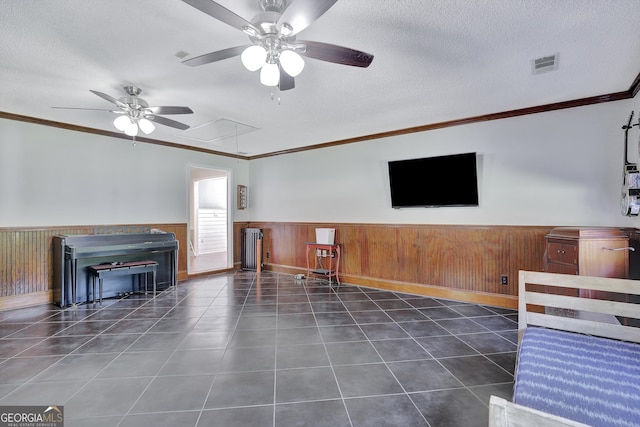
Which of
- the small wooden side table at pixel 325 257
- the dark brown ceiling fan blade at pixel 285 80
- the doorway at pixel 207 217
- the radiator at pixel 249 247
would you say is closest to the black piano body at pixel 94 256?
the radiator at pixel 249 247

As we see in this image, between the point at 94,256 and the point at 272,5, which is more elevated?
the point at 272,5

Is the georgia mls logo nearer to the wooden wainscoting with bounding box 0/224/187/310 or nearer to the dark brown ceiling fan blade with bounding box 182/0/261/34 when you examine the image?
the dark brown ceiling fan blade with bounding box 182/0/261/34

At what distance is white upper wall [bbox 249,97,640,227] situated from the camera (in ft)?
10.5

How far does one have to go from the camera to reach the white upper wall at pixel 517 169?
126 inches

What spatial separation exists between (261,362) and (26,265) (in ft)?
13.0

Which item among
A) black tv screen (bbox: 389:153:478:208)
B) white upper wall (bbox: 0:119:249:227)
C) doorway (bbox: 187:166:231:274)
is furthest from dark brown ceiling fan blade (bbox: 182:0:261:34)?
doorway (bbox: 187:166:231:274)

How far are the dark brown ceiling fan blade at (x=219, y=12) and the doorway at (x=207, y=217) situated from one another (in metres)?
6.24

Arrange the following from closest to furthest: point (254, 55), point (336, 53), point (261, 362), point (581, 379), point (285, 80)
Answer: point (581, 379) → point (254, 55) → point (336, 53) → point (285, 80) → point (261, 362)

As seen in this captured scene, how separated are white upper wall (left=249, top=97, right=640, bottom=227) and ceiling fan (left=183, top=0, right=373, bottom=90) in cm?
277

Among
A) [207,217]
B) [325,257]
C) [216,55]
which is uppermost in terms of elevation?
[216,55]

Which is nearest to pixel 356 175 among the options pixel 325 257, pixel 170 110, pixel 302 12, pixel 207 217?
pixel 325 257

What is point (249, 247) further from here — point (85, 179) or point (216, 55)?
point (216, 55)

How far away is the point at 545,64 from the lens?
2.52 metres

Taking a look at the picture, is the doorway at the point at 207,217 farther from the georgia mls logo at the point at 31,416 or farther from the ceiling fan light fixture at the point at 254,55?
the ceiling fan light fixture at the point at 254,55
